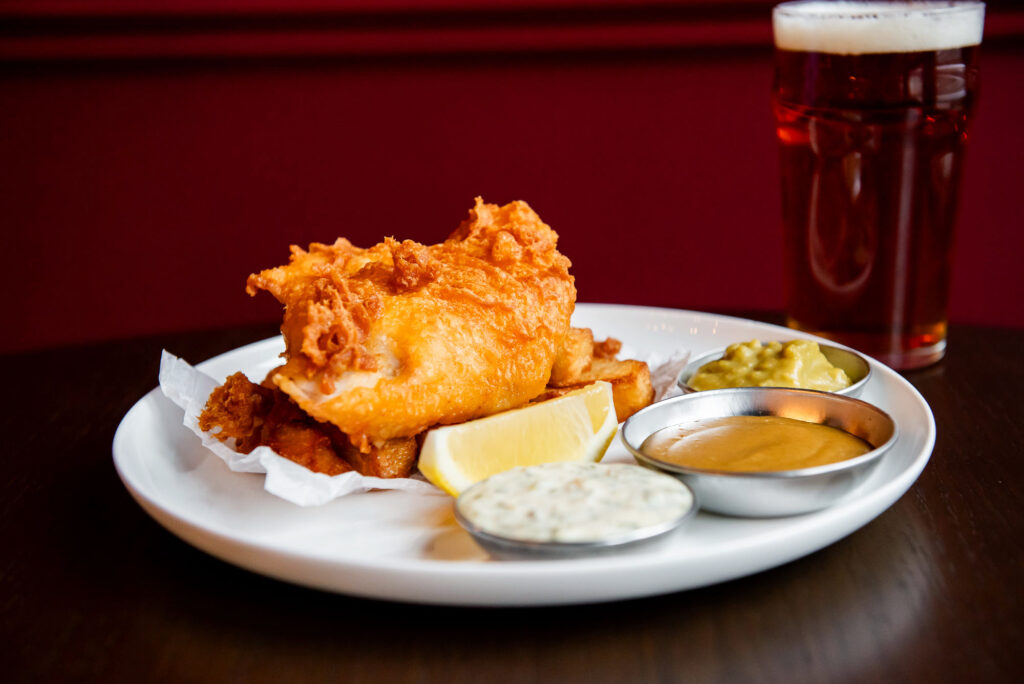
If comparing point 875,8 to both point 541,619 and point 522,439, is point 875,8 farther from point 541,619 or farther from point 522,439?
point 541,619

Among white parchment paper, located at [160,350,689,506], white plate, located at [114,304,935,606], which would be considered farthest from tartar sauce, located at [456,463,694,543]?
white parchment paper, located at [160,350,689,506]

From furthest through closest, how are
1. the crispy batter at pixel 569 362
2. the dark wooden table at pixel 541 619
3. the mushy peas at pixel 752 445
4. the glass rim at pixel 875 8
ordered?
the glass rim at pixel 875 8
the crispy batter at pixel 569 362
the mushy peas at pixel 752 445
the dark wooden table at pixel 541 619

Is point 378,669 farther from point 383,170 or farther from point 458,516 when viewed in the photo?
point 383,170

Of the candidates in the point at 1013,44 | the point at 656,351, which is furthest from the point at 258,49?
the point at 1013,44

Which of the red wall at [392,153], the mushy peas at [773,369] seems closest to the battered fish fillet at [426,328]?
the mushy peas at [773,369]

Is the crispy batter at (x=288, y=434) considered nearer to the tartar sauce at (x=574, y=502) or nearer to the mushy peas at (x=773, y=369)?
the tartar sauce at (x=574, y=502)

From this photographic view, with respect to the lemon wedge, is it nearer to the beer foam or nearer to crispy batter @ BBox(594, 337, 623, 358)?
crispy batter @ BBox(594, 337, 623, 358)
